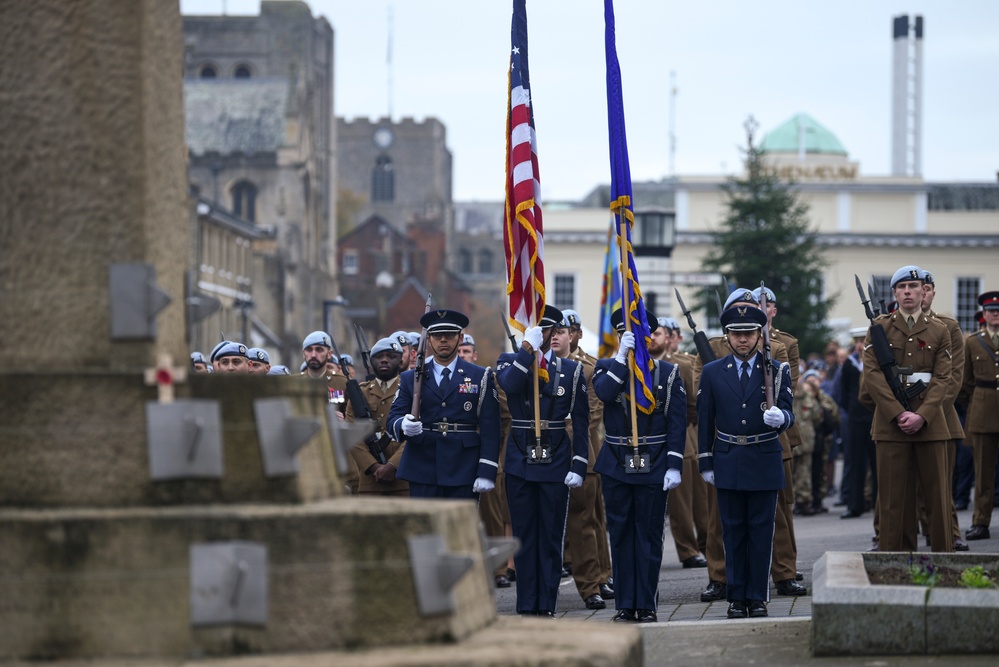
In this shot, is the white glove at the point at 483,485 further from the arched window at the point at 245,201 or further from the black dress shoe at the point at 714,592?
the arched window at the point at 245,201

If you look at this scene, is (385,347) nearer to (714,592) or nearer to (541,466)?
(541,466)

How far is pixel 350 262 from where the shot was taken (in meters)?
122

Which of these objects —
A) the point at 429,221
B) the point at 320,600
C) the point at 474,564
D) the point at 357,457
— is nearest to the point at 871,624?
the point at 474,564

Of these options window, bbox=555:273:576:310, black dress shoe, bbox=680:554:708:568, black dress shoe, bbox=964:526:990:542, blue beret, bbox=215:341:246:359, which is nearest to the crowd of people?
blue beret, bbox=215:341:246:359

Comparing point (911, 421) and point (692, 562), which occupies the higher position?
point (911, 421)

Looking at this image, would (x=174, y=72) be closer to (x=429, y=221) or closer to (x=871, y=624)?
(x=871, y=624)

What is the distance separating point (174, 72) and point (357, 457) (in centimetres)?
652

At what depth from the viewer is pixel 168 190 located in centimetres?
686

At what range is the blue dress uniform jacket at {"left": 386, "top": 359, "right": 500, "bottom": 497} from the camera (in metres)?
11.7

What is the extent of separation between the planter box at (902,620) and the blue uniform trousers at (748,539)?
2.77 metres

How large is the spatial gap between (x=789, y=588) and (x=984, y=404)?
4.51m

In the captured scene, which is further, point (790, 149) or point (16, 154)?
point (790, 149)

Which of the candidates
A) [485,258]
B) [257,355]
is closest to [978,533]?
[257,355]

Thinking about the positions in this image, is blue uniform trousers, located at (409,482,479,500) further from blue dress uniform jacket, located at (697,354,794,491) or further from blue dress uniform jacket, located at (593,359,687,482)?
blue dress uniform jacket, located at (697,354,794,491)
